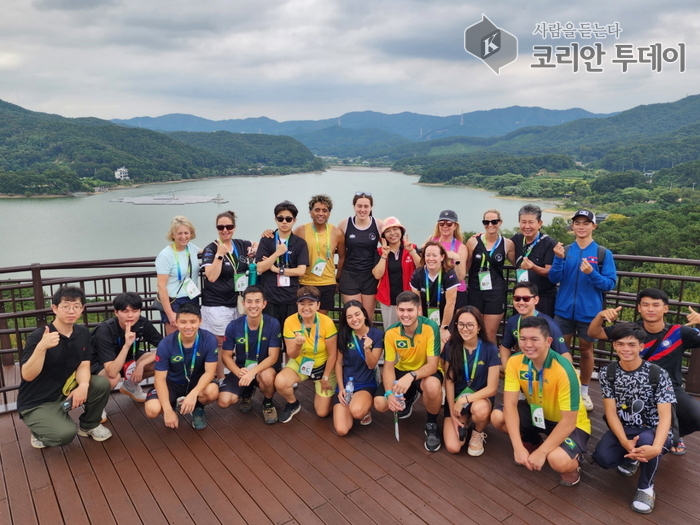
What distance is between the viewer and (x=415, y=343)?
3219 mm

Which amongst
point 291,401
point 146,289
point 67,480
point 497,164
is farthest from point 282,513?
point 497,164

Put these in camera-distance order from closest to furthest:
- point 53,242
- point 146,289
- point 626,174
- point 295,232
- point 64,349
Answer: point 64,349 < point 295,232 < point 146,289 < point 53,242 < point 626,174

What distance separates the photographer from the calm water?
38188mm

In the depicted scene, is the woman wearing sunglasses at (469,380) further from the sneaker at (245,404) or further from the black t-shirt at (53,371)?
the black t-shirt at (53,371)

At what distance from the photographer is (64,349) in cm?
297

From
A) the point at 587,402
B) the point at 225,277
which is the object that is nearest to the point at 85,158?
the point at 225,277

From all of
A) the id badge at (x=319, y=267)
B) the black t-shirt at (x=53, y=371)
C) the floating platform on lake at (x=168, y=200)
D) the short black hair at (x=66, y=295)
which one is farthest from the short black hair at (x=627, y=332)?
the floating platform on lake at (x=168, y=200)

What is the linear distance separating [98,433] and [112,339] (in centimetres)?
64

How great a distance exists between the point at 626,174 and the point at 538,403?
66.8m

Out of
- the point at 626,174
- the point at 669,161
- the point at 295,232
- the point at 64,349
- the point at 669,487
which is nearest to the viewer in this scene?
the point at 669,487

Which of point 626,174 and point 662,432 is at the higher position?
point 626,174

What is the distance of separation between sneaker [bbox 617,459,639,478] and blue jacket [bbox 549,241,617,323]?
3.30 ft

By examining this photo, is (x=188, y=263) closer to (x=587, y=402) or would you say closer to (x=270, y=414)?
(x=270, y=414)

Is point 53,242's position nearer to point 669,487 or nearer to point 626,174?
point 669,487
